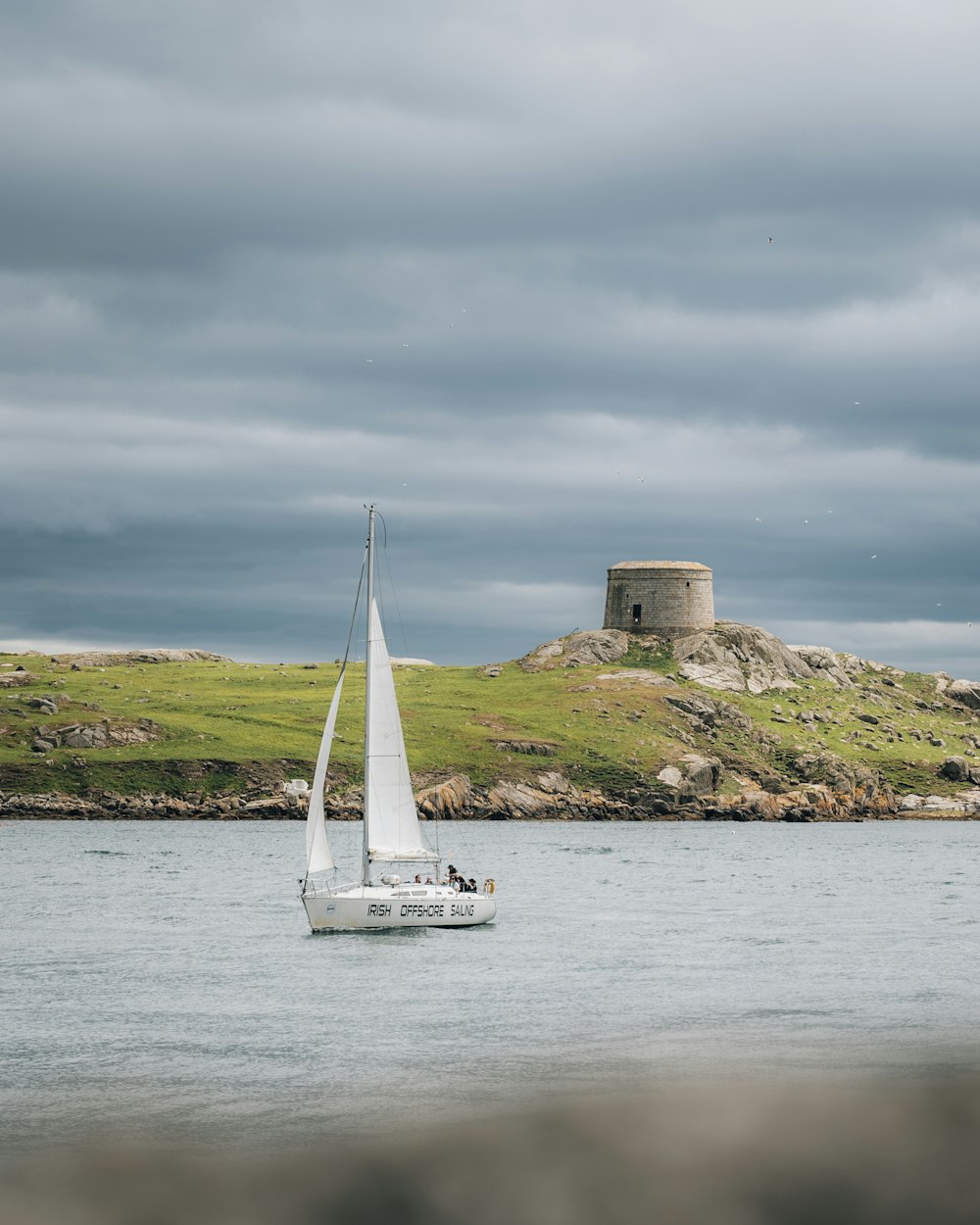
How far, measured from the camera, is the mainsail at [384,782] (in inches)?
2822

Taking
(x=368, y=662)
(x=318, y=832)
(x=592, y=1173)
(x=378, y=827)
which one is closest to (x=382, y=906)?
(x=378, y=827)

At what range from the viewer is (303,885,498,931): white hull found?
72.3 m

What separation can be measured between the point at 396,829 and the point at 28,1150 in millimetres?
39388

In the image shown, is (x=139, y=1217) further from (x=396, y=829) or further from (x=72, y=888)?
(x=72, y=888)

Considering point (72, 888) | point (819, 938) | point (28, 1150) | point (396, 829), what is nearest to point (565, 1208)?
point (28, 1150)

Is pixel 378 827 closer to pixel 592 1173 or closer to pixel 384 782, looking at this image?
pixel 384 782

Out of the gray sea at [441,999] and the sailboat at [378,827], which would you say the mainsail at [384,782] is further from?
the gray sea at [441,999]

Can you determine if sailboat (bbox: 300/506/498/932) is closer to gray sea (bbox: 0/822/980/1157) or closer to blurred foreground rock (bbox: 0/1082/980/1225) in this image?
gray sea (bbox: 0/822/980/1157)

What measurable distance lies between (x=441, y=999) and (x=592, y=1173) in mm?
28181

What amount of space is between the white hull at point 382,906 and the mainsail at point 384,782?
6.73 feet

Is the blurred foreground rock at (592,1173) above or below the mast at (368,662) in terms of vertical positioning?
below

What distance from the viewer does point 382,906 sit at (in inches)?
2854

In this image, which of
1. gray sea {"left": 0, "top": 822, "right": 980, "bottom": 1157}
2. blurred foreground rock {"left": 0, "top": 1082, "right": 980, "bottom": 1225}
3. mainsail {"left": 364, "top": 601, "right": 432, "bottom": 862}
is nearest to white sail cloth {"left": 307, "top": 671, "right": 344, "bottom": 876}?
mainsail {"left": 364, "top": 601, "right": 432, "bottom": 862}

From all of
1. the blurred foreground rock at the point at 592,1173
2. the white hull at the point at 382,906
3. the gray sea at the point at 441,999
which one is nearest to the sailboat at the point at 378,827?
the white hull at the point at 382,906
